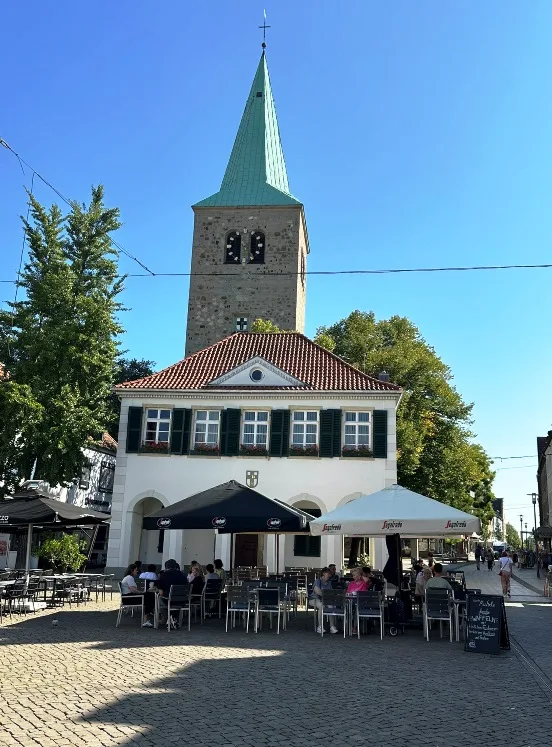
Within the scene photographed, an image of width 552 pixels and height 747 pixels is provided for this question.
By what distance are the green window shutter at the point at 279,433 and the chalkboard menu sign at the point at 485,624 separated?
14.3 metres

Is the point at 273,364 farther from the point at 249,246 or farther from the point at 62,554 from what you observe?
the point at 249,246

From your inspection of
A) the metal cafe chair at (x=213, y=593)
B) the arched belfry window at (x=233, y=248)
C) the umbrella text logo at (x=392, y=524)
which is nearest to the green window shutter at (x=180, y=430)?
the metal cafe chair at (x=213, y=593)

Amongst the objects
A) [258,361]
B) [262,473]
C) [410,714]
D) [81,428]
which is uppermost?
[258,361]

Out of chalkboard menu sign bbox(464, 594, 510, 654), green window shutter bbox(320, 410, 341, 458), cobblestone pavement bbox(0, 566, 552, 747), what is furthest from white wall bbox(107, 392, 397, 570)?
chalkboard menu sign bbox(464, 594, 510, 654)

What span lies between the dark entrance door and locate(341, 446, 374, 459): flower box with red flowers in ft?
15.0

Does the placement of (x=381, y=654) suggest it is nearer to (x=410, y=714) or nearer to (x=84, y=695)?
(x=410, y=714)

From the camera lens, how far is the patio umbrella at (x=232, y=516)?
45.1 ft

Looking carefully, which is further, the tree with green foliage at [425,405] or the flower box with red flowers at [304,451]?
the tree with green foliage at [425,405]

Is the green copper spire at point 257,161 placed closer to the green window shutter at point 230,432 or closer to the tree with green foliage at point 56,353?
the tree with green foliage at point 56,353

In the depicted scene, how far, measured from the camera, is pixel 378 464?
83.4 ft

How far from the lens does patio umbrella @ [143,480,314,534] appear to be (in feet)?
45.1

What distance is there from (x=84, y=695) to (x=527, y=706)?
15.3 feet

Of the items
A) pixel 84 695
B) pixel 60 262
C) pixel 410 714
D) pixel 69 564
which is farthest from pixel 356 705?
pixel 60 262

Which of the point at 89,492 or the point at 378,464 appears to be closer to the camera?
the point at 378,464
